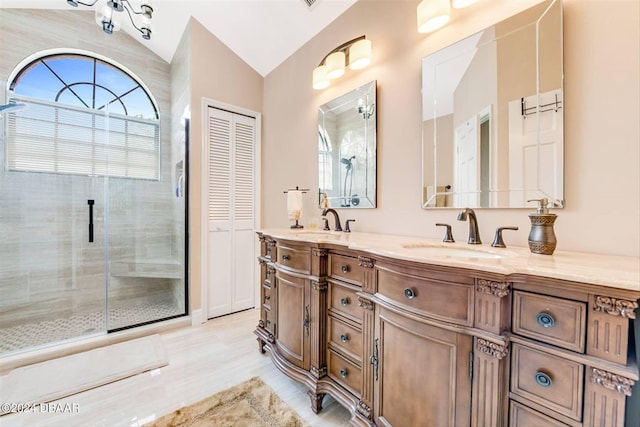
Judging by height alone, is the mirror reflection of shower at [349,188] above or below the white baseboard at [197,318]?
above

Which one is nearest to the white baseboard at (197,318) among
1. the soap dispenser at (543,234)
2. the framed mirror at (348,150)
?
the framed mirror at (348,150)

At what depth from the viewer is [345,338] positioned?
4.77 feet

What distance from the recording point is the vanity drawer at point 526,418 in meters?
0.77

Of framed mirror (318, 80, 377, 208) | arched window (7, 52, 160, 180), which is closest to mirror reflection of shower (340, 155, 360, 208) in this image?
framed mirror (318, 80, 377, 208)

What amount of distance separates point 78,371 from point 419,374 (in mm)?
2428

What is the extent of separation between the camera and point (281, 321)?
1846 millimetres

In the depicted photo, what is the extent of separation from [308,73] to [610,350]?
276cm

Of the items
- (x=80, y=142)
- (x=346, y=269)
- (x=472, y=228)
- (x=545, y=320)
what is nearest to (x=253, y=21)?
(x=80, y=142)

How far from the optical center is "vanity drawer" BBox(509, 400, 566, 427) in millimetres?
775

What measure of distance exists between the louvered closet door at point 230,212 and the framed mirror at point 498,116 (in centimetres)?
220

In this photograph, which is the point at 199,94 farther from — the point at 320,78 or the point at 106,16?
the point at 320,78

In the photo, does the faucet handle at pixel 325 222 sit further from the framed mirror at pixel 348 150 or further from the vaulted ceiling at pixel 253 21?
the vaulted ceiling at pixel 253 21

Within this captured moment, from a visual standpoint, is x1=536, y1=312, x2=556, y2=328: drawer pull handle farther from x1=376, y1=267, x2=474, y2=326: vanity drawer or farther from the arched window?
the arched window

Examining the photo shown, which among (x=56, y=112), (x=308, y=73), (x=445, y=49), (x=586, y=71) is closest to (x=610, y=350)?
(x=586, y=71)
